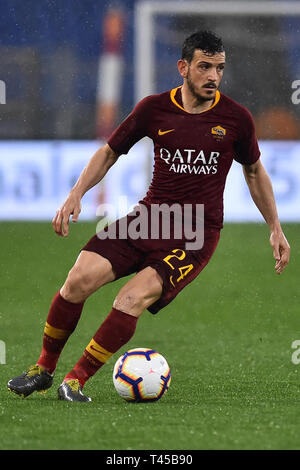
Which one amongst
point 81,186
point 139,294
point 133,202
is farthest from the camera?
point 133,202

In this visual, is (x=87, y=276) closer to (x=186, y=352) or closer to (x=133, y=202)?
(x=186, y=352)

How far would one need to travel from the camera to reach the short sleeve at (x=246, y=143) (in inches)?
230

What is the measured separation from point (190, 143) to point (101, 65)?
1085 cm

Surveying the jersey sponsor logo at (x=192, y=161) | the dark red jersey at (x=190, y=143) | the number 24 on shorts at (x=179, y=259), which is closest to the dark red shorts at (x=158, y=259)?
the number 24 on shorts at (x=179, y=259)

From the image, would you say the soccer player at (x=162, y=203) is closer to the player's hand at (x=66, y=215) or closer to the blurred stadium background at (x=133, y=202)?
the player's hand at (x=66, y=215)

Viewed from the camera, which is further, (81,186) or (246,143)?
(246,143)

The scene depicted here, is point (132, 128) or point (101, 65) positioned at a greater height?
point (101, 65)

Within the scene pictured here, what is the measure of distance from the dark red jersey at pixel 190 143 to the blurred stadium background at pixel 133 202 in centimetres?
112

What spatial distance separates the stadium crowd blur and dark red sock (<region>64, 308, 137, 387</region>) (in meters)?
9.79

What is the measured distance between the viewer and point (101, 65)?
16359 mm

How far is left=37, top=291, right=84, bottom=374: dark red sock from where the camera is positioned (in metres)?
5.62

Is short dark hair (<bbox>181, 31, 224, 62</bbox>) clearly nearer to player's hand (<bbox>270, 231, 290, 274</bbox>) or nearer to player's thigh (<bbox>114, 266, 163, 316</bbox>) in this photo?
player's hand (<bbox>270, 231, 290, 274</bbox>)

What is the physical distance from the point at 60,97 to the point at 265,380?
10911mm

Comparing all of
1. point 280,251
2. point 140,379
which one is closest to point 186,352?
point 280,251
